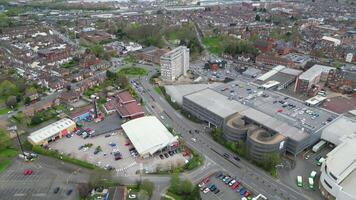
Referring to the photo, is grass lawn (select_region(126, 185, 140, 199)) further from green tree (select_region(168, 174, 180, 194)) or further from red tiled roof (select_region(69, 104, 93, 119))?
red tiled roof (select_region(69, 104, 93, 119))

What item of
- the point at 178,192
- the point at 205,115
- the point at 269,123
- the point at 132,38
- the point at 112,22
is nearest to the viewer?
the point at 178,192

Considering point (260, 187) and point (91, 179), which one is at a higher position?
point (91, 179)

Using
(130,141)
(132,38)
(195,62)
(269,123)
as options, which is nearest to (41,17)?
(132,38)

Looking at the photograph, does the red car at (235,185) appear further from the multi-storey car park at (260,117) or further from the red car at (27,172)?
the red car at (27,172)

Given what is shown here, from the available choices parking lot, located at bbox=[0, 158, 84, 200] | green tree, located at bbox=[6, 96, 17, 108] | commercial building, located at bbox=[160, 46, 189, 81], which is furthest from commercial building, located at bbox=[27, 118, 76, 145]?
commercial building, located at bbox=[160, 46, 189, 81]

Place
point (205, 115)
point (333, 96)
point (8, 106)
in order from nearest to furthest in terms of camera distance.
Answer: point (205, 115) < point (8, 106) < point (333, 96)

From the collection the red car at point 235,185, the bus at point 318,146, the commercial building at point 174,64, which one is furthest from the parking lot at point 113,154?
the commercial building at point 174,64

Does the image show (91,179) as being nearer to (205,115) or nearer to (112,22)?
(205,115)
